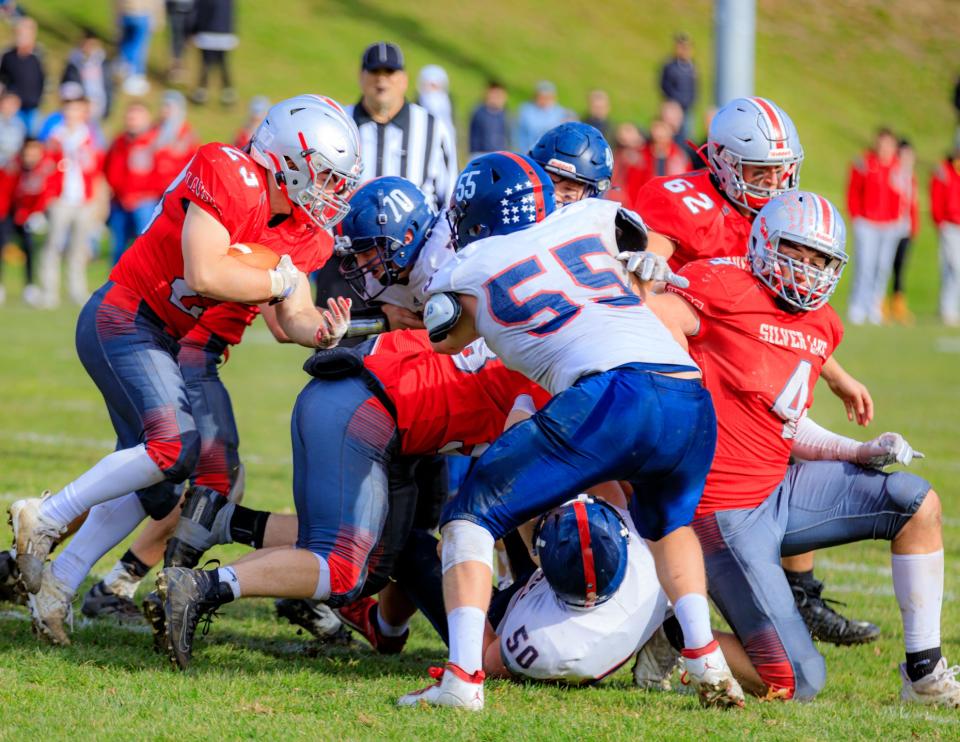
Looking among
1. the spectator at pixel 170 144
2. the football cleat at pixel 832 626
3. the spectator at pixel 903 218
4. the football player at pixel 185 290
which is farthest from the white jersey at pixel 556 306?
the spectator at pixel 903 218

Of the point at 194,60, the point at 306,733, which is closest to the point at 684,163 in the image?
the point at 194,60

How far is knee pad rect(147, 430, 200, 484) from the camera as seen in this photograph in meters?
4.29

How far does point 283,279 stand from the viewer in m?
4.26

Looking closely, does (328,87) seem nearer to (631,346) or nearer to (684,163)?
(684,163)

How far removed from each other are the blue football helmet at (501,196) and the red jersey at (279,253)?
82 cm

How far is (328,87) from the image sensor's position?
2300cm

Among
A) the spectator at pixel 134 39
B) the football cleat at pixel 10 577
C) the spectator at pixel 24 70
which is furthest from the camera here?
the spectator at pixel 134 39

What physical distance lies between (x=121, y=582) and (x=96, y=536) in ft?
0.71

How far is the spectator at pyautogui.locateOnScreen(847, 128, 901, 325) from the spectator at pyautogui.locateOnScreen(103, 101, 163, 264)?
8.25 metres

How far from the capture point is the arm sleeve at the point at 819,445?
4.29 m

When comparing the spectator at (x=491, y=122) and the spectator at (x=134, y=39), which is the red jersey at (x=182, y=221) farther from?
the spectator at (x=134, y=39)

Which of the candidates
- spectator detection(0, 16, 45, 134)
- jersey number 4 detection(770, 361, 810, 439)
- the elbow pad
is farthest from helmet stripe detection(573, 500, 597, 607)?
spectator detection(0, 16, 45, 134)

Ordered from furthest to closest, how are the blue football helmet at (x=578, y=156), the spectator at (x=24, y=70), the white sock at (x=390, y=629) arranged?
the spectator at (x=24, y=70)
the blue football helmet at (x=578, y=156)
the white sock at (x=390, y=629)

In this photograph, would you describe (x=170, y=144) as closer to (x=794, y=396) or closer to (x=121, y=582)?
(x=121, y=582)
